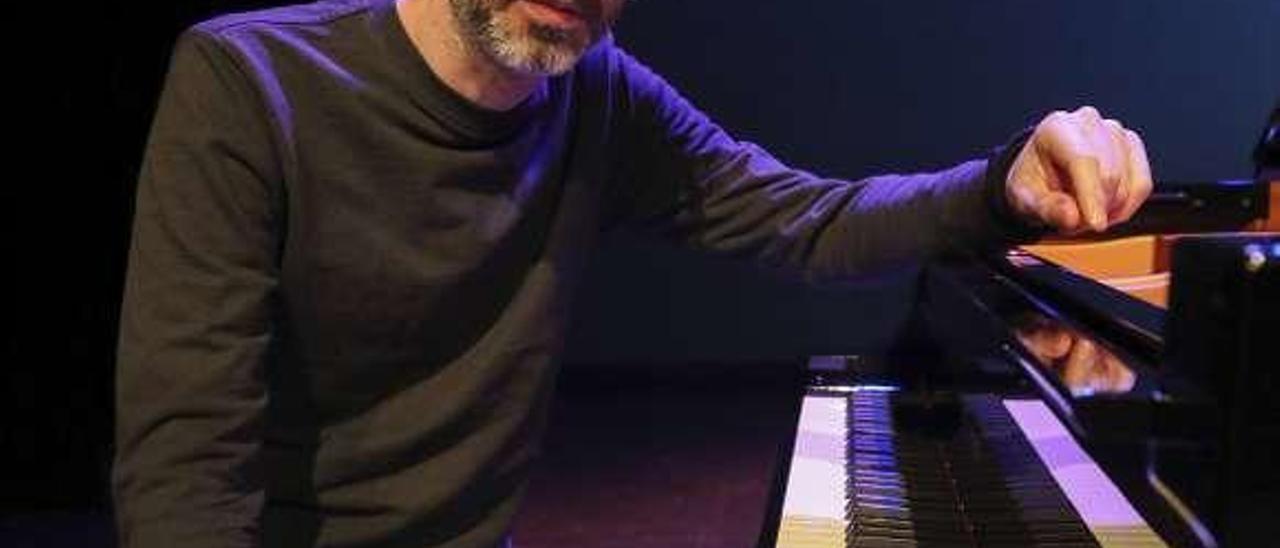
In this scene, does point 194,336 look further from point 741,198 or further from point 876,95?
point 876,95

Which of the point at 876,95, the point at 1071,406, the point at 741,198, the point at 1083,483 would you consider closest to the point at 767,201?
the point at 741,198

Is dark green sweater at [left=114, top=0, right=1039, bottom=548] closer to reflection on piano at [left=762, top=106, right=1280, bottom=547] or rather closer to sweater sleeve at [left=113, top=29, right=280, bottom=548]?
sweater sleeve at [left=113, top=29, right=280, bottom=548]

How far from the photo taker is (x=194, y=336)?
3.14ft

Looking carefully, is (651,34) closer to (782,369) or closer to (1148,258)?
(782,369)

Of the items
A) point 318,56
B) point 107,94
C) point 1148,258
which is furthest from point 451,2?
point 107,94

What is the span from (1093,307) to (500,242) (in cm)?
50

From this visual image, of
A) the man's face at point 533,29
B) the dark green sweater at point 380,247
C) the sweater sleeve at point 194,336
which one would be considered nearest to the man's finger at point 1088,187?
the dark green sweater at point 380,247

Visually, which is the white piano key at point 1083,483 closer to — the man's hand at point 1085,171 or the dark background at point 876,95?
the man's hand at point 1085,171

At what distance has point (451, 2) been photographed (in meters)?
1.11

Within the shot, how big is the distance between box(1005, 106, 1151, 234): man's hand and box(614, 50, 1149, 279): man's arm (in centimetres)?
13

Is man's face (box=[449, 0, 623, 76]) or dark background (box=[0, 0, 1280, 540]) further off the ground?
man's face (box=[449, 0, 623, 76])

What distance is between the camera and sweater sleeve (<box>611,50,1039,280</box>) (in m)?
1.24

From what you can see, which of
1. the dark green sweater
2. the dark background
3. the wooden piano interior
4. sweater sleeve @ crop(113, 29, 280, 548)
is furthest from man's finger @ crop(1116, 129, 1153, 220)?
the dark background

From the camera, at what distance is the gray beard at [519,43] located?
1065 millimetres
